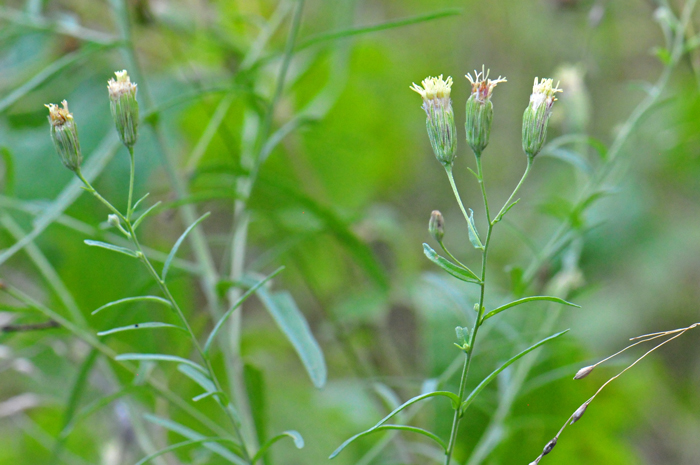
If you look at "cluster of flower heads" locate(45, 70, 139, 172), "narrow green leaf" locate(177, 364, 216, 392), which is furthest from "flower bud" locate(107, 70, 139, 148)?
"narrow green leaf" locate(177, 364, 216, 392)

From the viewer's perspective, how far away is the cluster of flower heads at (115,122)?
227 millimetres

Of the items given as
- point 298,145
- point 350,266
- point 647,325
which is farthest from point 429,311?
point 647,325

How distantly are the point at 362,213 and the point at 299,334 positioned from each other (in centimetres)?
36

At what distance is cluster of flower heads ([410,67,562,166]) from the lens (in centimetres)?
21

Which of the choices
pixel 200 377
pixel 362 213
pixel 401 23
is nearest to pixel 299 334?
pixel 200 377

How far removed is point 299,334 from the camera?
0.29 m

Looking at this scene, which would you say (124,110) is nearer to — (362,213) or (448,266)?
(448,266)

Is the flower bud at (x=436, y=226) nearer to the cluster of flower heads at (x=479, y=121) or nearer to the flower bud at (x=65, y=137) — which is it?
the cluster of flower heads at (x=479, y=121)

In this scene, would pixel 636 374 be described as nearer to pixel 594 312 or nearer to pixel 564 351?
→ pixel 594 312

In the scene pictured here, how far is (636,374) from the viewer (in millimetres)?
866

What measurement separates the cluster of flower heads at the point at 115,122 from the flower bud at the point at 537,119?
144mm

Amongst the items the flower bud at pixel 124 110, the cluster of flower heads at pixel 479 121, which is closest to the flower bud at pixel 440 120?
the cluster of flower heads at pixel 479 121

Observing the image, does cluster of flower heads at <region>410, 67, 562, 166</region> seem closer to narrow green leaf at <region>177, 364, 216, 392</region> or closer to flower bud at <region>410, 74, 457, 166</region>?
flower bud at <region>410, 74, 457, 166</region>

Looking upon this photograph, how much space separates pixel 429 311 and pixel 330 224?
0.49 feet
